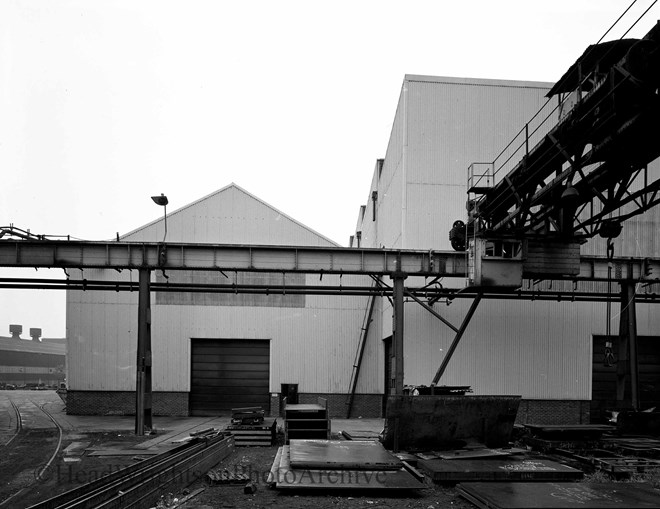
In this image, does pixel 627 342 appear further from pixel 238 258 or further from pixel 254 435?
pixel 238 258

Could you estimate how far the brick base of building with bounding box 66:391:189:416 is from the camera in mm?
24141

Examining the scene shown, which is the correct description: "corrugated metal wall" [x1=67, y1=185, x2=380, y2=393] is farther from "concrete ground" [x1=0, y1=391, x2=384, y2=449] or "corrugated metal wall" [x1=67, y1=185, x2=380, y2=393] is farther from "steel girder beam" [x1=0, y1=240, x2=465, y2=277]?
"steel girder beam" [x1=0, y1=240, x2=465, y2=277]

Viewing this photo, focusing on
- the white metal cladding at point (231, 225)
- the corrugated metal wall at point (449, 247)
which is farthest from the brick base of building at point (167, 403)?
the white metal cladding at point (231, 225)

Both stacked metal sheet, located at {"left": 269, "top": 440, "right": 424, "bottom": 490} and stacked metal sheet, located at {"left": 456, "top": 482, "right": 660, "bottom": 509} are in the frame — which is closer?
stacked metal sheet, located at {"left": 456, "top": 482, "right": 660, "bottom": 509}

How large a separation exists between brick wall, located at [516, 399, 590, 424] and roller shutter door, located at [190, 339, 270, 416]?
9.71 m

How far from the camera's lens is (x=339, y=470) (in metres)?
9.58

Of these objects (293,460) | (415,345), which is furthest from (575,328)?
(293,460)

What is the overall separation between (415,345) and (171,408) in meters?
10.1

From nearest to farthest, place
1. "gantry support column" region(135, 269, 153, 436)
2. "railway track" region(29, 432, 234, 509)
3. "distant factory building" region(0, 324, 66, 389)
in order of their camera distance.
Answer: "railway track" region(29, 432, 234, 509)
"gantry support column" region(135, 269, 153, 436)
"distant factory building" region(0, 324, 66, 389)

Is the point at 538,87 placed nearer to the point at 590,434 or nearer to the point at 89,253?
the point at 590,434

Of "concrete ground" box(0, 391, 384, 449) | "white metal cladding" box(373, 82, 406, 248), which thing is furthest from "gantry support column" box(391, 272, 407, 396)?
"white metal cladding" box(373, 82, 406, 248)

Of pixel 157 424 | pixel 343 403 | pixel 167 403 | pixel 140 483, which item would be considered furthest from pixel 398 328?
pixel 167 403

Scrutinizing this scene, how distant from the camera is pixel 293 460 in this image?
987cm

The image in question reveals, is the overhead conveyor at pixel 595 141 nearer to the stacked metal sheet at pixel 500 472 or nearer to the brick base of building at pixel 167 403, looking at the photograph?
the stacked metal sheet at pixel 500 472
